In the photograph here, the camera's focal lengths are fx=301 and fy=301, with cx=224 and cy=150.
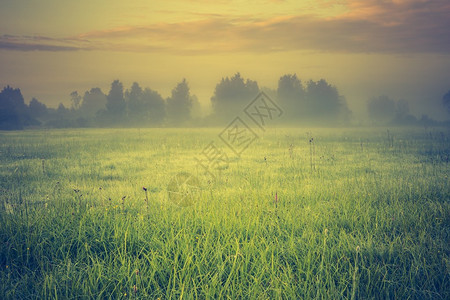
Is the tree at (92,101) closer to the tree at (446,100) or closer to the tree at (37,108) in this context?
the tree at (37,108)

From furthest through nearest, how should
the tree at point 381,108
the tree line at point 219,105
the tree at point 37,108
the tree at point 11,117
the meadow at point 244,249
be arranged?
the tree at point 381,108
the tree at point 37,108
the tree line at point 219,105
the tree at point 11,117
the meadow at point 244,249

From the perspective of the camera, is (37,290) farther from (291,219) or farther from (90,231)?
(291,219)

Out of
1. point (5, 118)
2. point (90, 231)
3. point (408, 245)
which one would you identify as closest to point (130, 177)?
point (90, 231)

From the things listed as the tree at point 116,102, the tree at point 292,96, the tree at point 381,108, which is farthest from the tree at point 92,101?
the tree at point 381,108

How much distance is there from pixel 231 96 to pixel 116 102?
36.0 m

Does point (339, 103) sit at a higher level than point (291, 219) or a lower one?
higher

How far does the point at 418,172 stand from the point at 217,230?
879cm

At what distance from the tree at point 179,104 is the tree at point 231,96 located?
8609mm

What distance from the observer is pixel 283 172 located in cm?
1078

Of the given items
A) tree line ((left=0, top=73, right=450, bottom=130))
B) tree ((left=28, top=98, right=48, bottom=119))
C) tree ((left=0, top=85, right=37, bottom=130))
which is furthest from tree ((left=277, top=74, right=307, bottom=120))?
tree ((left=28, top=98, right=48, bottom=119))

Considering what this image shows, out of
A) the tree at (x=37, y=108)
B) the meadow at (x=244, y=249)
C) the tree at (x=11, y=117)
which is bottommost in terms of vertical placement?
the meadow at (x=244, y=249)

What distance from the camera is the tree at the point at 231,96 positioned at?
94488mm

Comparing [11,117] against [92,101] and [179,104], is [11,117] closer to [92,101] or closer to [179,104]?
[179,104]

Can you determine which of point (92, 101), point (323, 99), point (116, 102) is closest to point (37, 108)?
point (92, 101)
